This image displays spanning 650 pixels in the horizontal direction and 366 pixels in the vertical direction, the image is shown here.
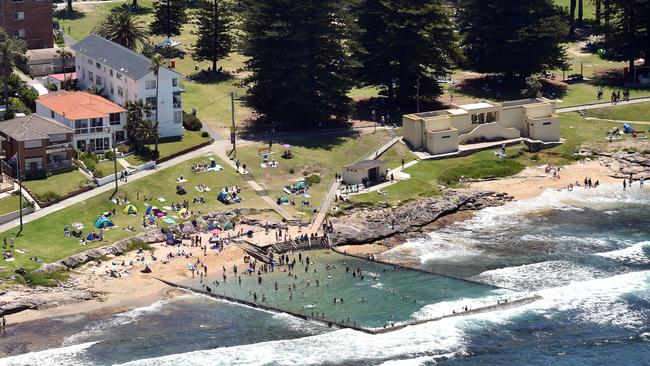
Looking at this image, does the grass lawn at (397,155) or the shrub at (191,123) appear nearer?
the grass lawn at (397,155)

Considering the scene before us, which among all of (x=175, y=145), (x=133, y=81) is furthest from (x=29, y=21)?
(x=175, y=145)

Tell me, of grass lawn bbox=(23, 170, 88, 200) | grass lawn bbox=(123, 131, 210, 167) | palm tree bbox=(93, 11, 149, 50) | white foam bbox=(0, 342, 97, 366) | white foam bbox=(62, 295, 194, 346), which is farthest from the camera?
palm tree bbox=(93, 11, 149, 50)

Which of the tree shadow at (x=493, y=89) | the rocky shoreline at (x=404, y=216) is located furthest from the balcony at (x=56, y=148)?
the tree shadow at (x=493, y=89)

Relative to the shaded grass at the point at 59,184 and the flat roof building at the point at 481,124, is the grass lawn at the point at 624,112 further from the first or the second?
the shaded grass at the point at 59,184

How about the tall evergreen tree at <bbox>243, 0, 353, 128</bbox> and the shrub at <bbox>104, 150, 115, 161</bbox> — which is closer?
the shrub at <bbox>104, 150, 115, 161</bbox>

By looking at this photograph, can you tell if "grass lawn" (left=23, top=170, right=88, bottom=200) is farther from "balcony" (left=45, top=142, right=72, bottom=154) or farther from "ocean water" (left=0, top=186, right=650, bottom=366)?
"ocean water" (left=0, top=186, right=650, bottom=366)

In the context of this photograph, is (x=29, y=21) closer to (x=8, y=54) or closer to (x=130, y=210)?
(x=8, y=54)

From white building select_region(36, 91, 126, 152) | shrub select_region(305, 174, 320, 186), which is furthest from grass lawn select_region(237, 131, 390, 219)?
white building select_region(36, 91, 126, 152)
